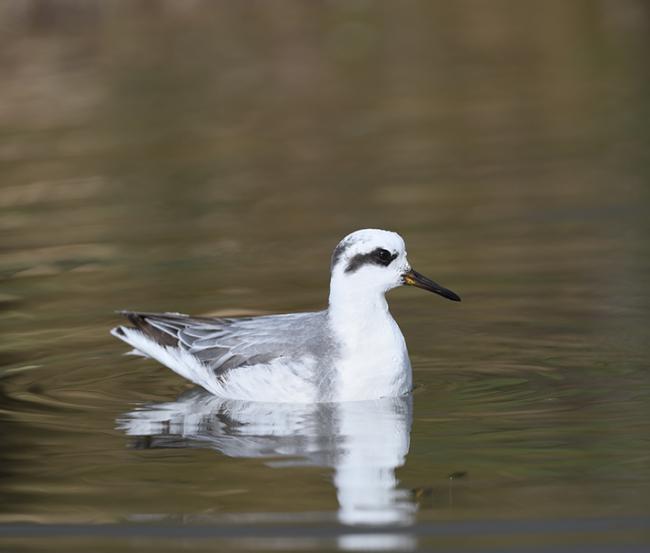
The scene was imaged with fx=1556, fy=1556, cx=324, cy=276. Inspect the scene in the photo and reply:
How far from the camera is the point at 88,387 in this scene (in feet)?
36.9

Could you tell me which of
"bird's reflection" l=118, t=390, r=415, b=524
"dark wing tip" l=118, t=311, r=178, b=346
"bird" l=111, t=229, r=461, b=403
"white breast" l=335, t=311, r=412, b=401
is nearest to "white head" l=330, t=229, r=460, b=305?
"bird" l=111, t=229, r=461, b=403

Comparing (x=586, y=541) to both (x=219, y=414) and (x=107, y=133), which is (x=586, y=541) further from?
(x=107, y=133)

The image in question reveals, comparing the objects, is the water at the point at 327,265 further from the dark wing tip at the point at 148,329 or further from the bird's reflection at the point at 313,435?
the dark wing tip at the point at 148,329

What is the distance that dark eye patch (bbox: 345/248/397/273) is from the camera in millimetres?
10648

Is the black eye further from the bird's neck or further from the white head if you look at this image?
the bird's neck

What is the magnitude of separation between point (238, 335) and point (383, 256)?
128 centimetres

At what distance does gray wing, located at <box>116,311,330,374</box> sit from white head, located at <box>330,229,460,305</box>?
0.34 metres

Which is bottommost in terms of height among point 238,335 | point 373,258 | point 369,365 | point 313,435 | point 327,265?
point 313,435

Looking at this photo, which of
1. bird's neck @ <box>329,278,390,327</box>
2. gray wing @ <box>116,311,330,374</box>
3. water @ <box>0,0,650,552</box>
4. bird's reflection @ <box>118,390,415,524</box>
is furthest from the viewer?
gray wing @ <box>116,311,330,374</box>

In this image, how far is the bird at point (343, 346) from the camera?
10.6m

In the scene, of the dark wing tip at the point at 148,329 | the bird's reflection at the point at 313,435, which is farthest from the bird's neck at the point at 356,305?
the dark wing tip at the point at 148,329

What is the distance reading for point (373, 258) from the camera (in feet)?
35.0

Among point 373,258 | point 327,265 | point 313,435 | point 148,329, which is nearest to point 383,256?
point 373,258

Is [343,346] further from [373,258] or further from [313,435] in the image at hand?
[313,435]
